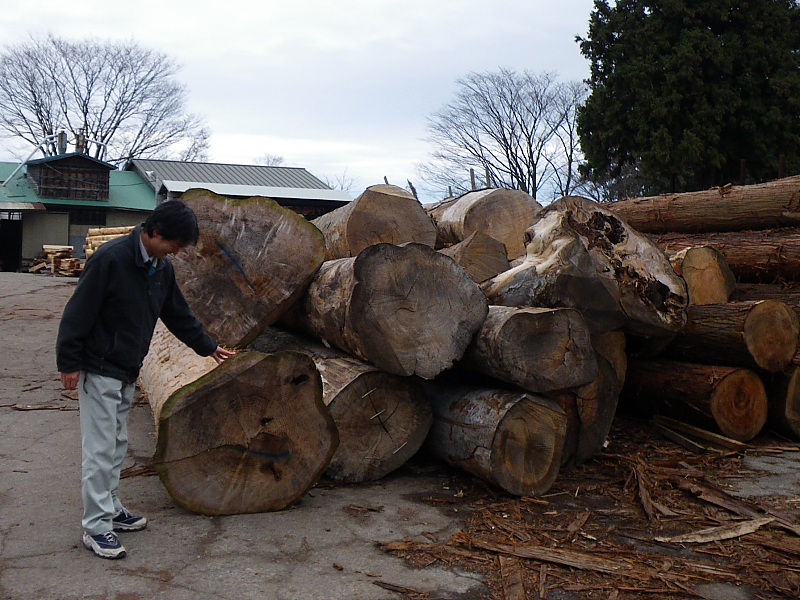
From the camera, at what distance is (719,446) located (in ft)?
17.8

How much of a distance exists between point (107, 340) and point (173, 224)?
2.03ft

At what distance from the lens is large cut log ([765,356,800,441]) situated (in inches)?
227

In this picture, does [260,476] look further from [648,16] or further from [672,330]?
[648,16]

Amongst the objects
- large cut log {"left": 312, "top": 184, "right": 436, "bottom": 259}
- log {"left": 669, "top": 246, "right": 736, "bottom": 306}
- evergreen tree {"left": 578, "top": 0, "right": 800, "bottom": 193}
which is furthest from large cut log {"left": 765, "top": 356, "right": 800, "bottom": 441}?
evergreen tree {"left": 578, "top": 0, "right": 800, "bottom": 193}

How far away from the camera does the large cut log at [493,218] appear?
6695 millimetres

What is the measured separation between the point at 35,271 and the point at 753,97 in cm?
2349

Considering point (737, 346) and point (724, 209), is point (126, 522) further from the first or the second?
point (724, 209)

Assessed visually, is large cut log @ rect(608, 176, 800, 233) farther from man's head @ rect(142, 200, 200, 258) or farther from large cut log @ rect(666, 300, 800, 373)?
man's head @ rect(142, 200, 200, 258)

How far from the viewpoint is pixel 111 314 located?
3.36m

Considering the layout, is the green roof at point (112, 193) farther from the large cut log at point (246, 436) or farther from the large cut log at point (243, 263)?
the large cut log at point (246, 436)

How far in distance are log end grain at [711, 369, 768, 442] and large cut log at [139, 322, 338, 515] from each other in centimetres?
314

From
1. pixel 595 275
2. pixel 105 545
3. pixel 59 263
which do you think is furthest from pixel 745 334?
pixel 59 263

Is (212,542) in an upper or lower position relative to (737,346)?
lower

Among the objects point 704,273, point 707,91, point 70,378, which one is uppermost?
point 707,91
